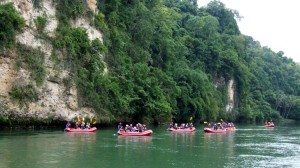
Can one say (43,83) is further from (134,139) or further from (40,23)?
(134,139)

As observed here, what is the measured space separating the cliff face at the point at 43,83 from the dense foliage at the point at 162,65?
2.27 feet

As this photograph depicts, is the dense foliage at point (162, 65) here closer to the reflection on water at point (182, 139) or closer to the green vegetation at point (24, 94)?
the green vegetation at point (24, 94)

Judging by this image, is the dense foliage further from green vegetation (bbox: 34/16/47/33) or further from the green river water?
the green river water

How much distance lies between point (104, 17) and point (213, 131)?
53.4 ft

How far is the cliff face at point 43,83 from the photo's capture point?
33000 mm

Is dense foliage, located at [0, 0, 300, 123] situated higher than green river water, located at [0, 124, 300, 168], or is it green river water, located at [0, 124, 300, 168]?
dense foliage, located at [0, 0, 300, 123]

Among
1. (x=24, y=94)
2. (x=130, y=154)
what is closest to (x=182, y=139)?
(x=130, y=154)

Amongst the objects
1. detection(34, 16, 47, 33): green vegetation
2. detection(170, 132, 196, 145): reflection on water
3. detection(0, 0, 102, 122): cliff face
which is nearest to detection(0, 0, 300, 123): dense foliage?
detection(34, 16, 47, 33): green vegetation

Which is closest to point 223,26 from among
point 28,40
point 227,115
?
point 227,115

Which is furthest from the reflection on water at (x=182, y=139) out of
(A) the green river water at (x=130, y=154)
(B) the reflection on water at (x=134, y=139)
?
(B) the reflection on water at (x=134, y=139)

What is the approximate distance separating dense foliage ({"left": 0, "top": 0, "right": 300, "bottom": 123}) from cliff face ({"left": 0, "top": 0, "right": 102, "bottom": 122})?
2.27 ft

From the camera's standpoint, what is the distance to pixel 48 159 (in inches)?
774

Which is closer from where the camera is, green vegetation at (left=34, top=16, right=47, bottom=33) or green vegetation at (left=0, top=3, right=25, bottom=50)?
green vegetation at (left=0, top=3, right=25, bottom=50)

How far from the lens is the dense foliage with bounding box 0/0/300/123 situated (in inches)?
1590
